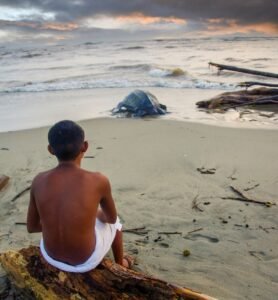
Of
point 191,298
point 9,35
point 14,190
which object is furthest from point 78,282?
point 9,35

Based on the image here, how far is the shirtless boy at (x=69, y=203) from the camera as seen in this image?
6.89 ft

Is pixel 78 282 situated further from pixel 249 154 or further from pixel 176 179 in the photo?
pixel 249 154

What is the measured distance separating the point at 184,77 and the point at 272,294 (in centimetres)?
1379

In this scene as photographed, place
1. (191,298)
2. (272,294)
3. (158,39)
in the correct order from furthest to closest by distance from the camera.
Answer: (158,39) < (272,294) < (191,298)

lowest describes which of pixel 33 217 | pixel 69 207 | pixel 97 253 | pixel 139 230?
pixel 139 230

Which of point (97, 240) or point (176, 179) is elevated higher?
point (97, 240)

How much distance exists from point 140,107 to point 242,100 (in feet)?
8.16

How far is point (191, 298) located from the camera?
209cm

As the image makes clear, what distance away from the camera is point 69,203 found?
2.09 metres

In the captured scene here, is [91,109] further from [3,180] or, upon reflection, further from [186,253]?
[186,253]

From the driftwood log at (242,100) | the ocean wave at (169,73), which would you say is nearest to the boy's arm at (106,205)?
the driftwood log at (242,100)

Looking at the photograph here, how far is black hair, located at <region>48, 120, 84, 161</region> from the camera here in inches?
82.3

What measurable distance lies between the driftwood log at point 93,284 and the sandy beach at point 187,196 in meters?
0.62

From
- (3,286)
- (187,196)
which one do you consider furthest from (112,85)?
(3,286)
